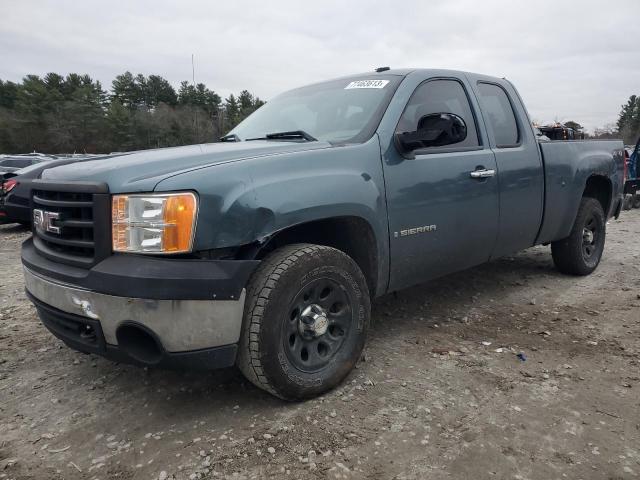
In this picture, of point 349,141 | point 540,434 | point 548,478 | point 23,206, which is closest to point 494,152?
point 349,141

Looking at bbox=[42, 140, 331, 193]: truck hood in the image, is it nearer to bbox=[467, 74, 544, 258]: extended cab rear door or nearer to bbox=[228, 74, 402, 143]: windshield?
bbox=[228, 74, 402, 143]: windshield

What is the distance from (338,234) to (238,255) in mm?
758

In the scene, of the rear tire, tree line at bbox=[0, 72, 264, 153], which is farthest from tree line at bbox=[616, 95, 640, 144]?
the rear tire

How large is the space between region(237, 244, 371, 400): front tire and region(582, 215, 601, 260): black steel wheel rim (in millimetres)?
3340

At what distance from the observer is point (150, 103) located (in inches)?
2950

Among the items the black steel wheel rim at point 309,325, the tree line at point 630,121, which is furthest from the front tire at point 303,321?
the tree line at point 630,121

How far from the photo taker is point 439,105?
346 cm

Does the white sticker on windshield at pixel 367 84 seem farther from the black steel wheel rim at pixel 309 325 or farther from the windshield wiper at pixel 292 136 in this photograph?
the black steel wheel rim at pixel 309 325

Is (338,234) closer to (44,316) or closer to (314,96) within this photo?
(314,96)

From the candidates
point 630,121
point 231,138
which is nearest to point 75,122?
point 231,138

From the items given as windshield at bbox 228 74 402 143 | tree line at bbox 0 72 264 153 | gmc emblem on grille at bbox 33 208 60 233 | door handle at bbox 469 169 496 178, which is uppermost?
tree line at bbox 0 72 264 153

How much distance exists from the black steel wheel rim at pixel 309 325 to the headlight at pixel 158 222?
642 mm

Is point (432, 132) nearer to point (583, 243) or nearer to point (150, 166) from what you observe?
point (150, 166)

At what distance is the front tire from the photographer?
7.45 feet
